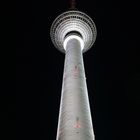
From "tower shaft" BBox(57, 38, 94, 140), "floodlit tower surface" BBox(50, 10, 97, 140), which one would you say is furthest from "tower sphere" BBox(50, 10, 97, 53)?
"tower shaft" BBox(57, 38, 94, 140)

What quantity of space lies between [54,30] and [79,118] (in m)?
33.9

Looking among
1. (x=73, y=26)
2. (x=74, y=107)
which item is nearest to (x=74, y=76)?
(x=74, y=107)

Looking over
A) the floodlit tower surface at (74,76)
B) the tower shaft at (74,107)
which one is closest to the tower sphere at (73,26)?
the floodlit tower surface at (74,76)

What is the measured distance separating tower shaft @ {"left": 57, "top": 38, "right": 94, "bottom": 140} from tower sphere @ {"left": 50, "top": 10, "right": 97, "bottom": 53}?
553 inches

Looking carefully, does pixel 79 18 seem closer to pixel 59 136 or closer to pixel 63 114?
pixel 63 114

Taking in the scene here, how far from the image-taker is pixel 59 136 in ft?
114

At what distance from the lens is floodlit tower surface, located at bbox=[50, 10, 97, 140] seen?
35.1m

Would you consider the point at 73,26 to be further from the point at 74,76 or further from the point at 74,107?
the point at 74,107

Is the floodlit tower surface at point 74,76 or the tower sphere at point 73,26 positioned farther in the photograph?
the tower sphere at point 73,26

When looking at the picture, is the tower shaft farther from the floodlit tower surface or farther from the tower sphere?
the tower sphere

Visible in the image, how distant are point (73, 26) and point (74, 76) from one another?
2240cm

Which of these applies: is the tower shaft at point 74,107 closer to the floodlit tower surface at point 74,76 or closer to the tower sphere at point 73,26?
the floodlit tower surface at point 74,76

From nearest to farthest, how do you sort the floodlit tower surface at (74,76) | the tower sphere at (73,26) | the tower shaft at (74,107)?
the tower shaft at (74,107) → the floodlit tower surface at (74,76) → the tower sphere at (73,26)

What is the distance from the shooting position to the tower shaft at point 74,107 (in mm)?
34219
